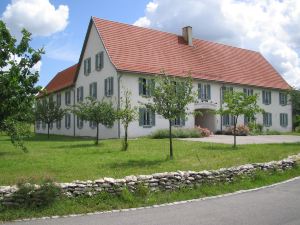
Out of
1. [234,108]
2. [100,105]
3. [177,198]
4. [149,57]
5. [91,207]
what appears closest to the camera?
[91,207]

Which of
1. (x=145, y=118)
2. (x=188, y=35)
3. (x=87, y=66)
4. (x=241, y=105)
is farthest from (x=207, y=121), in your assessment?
(x=241, y=105)

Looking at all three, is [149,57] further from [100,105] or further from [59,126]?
[59,126]

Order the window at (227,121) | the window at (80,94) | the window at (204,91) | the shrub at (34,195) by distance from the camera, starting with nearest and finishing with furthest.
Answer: the shrub at (34,195)
the window at (204,91)
the window at (227,121)
the window at (80,94)

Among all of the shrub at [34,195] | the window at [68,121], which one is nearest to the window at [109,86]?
the window at [68,121]

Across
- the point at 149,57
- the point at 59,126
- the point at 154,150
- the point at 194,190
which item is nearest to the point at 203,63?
the point at 149,57

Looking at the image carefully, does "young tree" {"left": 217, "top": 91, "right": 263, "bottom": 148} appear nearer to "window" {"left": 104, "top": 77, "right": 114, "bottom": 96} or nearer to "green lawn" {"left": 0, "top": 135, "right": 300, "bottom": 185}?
"green lawn" {"left": 0, "top": 135, "right": 300, "bottom": 185}

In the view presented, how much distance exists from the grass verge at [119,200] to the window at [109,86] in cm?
2199

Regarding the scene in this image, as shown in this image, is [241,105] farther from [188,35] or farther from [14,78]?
[188,35]

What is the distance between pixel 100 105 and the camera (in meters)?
26.2

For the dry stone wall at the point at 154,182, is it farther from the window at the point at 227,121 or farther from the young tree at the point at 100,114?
the window at the point at 227,121

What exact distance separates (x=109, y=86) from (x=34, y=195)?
1004 inches

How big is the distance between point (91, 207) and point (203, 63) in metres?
32.1

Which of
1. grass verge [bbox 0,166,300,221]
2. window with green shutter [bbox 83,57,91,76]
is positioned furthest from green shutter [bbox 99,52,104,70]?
grass verge [bbox 0,166,300,221]

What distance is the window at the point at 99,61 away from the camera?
3686 cm
